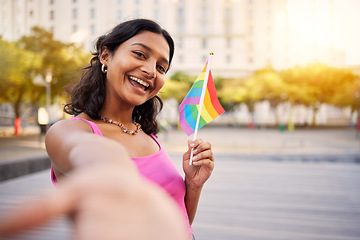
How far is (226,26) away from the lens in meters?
54.8

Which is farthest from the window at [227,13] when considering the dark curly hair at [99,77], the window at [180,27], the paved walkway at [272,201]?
the dark curly hair at [99,77]

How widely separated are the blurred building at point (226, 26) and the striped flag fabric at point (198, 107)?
4743cm

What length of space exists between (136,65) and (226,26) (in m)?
56.7

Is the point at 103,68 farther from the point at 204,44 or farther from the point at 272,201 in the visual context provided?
the point at 204,44

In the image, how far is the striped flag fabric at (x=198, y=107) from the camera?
1517mm

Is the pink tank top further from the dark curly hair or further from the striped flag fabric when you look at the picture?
the striped flag fabric

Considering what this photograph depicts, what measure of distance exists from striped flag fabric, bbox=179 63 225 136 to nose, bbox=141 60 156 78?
0.38 metres

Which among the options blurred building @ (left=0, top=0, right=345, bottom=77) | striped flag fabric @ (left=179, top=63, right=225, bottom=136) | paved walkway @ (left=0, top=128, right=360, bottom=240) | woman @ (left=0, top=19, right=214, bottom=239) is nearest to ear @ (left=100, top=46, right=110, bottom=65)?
woman @ (left=0, top=19, right=214, bottom=239)

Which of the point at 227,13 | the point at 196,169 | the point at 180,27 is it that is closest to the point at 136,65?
the point at 196,169

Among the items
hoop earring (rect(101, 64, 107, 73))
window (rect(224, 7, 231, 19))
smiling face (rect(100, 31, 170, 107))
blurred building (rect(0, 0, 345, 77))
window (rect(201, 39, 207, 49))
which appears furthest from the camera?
window (rect(224, 7, 231, 19))

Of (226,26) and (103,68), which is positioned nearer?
(103,68)

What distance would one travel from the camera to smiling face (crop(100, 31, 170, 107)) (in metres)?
1.12

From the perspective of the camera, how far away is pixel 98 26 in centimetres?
5266

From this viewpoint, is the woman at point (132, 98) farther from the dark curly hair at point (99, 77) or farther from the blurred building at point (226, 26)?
the blurred building at point (226, 26)
